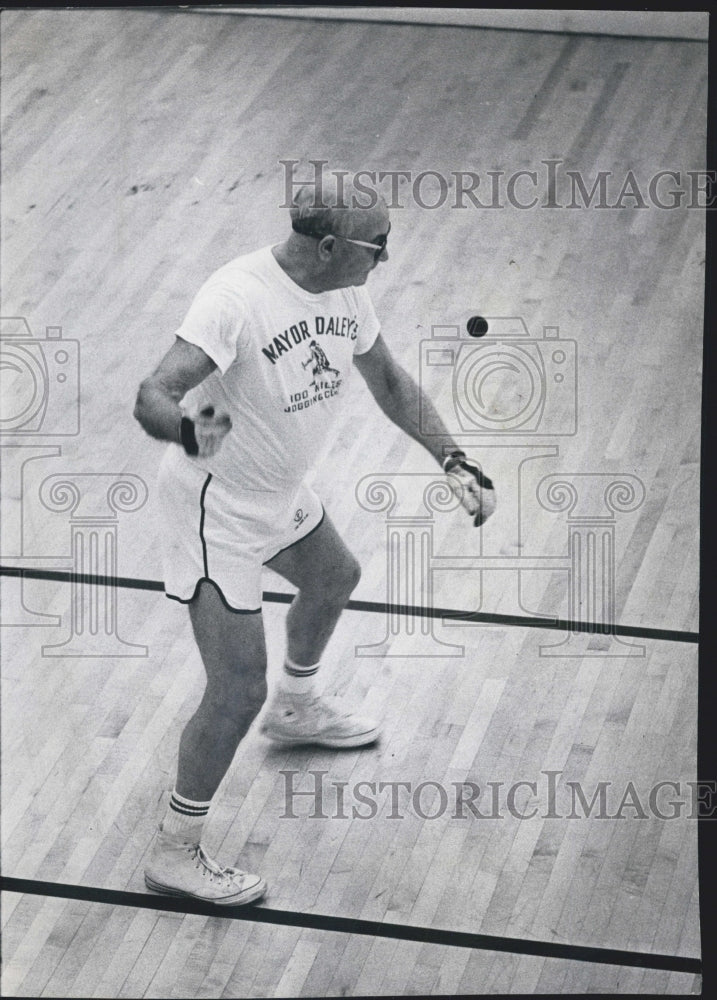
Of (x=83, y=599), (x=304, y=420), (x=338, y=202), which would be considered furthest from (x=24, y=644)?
(x=338, y=202)

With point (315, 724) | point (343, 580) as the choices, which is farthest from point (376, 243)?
point (315, 724)

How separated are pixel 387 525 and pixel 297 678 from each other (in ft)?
1.64

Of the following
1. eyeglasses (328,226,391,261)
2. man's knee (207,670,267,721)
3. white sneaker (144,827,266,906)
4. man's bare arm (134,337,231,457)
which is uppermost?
eyeglasses (328,226,391,261)

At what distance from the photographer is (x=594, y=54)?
515cm

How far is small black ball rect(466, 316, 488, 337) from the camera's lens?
15.3ft

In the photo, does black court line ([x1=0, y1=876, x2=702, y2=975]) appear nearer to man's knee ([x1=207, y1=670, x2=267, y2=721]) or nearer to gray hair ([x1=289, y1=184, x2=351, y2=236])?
man's knee ([x1=207, y1=670, x2=267, y2=721])

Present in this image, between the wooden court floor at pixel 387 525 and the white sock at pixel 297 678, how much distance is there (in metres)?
0.05

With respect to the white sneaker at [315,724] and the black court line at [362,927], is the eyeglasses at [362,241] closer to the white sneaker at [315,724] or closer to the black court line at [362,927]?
the white sneaker at [315,724]

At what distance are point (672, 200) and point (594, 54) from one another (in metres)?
0.63

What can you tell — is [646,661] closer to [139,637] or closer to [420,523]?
[420,523]

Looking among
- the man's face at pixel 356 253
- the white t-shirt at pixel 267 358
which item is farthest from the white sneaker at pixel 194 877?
the man's face at pixel 356 253

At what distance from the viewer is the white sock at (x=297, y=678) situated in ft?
14.7

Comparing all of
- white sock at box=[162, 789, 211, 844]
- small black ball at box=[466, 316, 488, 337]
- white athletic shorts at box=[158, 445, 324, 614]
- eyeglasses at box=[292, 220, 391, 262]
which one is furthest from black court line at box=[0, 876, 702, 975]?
eyeglasses at box=[292, 220, 391, 262]

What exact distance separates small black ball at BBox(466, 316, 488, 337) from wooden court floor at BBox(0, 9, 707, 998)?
3 cm
